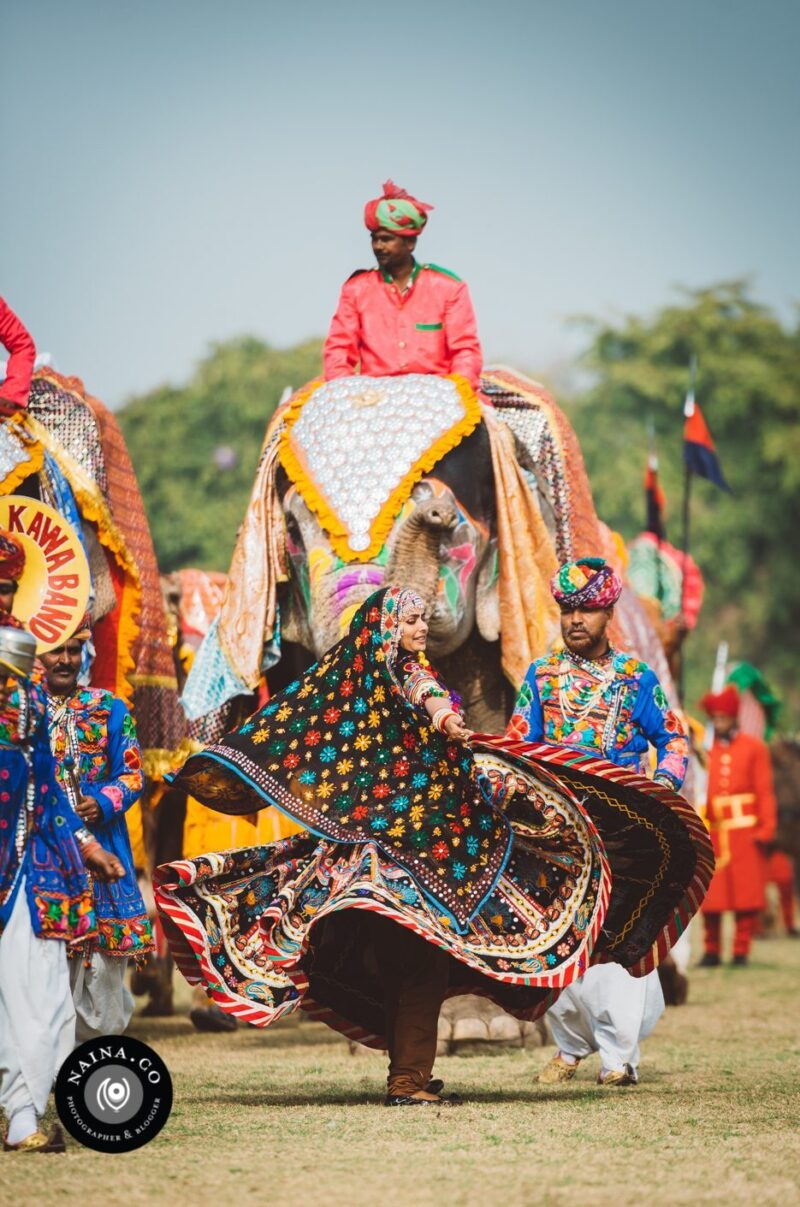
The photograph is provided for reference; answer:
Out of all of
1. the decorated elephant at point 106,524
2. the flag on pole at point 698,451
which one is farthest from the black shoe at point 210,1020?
the flag on pole at point 698,451

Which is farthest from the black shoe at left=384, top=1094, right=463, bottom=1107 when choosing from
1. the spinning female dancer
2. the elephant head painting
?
the elephant head painting

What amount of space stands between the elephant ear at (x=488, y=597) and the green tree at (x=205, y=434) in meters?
22.7

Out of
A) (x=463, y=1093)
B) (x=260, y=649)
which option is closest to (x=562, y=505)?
(x=260, y=649)

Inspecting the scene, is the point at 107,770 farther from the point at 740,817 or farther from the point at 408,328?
the point at 740,817

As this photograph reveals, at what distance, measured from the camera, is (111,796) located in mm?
6707

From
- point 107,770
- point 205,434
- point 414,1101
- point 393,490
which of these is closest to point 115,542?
point 393,490

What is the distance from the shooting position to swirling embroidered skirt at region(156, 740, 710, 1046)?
662 centimetres

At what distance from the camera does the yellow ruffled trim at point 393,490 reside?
838 cm

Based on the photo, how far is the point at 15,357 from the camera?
8.41 meters

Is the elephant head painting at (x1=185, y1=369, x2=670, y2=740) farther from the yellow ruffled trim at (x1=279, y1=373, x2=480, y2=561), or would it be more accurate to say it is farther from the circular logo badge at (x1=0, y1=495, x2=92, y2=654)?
the circular logo badge at (x1=0, y1=495, x2=92, y2=654)

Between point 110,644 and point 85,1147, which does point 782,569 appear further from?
point 85,1147

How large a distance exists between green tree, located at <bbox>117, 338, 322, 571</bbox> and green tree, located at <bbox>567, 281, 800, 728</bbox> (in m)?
5.11

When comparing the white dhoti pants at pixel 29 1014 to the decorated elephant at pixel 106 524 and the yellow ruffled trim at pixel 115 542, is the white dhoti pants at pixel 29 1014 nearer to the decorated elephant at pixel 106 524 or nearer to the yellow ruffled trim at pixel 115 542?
the decorated elephant at pixel 106 524

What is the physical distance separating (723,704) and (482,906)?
9.15 m
